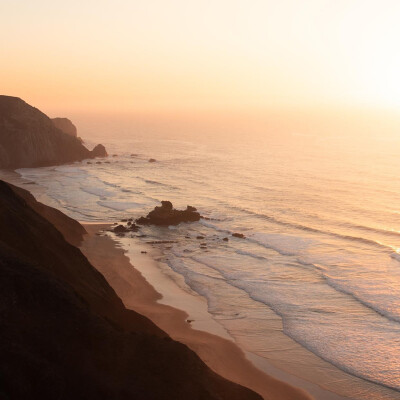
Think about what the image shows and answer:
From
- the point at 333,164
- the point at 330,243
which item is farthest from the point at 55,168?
the point at 330,243

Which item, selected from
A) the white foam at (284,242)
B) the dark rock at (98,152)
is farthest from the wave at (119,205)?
the dark rock at (98,152)

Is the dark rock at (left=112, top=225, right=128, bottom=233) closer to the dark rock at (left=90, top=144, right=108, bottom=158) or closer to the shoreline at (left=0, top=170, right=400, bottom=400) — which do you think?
the shoreline at (left=0, top=170, right=400, bottom=400)

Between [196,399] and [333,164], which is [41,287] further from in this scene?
[333,164]

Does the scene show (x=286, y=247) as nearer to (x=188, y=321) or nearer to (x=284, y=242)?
(x=284, y=242)

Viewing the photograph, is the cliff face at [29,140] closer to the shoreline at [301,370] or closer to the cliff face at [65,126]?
the cliff face at [65,126]

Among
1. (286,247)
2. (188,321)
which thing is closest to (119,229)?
(286,247)

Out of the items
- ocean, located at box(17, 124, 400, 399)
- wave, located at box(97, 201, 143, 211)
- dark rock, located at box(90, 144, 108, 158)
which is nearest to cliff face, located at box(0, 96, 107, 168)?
ocean, located at box(17, 124, 400, 399)
